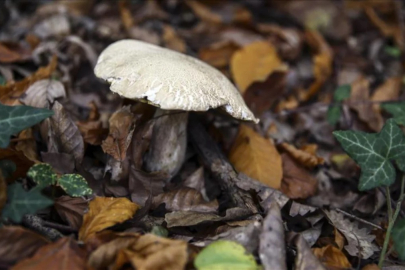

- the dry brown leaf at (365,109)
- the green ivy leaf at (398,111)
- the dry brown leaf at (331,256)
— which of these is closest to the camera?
the dry brown leaf at (331,256)

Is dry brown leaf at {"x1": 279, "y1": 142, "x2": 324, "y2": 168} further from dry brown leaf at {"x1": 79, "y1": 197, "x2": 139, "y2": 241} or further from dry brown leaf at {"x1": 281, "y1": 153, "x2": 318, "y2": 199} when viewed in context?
dry brown leaf at {"x1": 79, "y1": 197, "x2": 139, "y2": 241}

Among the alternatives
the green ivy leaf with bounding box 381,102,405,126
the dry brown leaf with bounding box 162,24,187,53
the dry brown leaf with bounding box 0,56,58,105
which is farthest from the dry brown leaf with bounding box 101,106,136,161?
the green ivy leaf with bounding box 381,102,405,126

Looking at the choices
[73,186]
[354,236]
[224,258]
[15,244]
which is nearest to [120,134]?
[73,186]

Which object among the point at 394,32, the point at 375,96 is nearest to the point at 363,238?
the point at 375,96

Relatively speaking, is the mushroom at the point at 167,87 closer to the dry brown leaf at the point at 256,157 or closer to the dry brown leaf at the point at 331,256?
the dry brown leaf at the point at 256,157

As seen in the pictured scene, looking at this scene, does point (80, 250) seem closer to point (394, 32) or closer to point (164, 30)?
point (164, 30)

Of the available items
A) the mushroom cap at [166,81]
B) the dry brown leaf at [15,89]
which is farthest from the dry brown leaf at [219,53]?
the dry brown leaf at [15,89]
